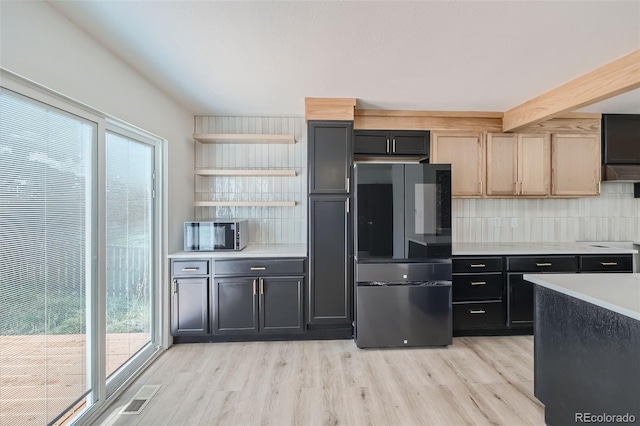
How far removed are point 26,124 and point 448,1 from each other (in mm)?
2219

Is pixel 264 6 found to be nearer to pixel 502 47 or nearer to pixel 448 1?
pixel 448 1

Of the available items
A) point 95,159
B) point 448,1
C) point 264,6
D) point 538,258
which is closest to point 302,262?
point 95,159

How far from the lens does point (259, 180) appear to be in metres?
3.28

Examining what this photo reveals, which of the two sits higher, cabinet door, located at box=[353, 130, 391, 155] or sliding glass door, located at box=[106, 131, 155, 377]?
cabinet door, located at box=[353, 130, 391, 155]

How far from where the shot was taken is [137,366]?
224 centimetres

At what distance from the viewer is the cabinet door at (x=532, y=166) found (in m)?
3.09

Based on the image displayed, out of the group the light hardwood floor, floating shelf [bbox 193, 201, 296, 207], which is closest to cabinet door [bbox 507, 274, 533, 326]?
the light hardwood floor

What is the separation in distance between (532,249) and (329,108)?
2.60m

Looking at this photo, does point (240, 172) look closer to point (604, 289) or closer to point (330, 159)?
point (330, 159)

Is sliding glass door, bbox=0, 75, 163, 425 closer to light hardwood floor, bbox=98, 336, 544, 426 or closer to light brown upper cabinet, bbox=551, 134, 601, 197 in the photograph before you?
light hardwood floor, bbox=98, 336, 544, 426

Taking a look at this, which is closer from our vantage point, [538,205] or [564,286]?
[564,286]

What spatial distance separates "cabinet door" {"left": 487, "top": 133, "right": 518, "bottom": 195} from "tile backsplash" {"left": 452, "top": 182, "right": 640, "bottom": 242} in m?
0.29

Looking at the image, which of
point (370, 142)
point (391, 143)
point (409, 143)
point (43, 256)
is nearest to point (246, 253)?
point (43, 256)

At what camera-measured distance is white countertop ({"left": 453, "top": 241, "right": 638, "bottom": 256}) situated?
9.24ft
